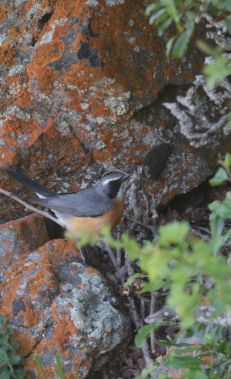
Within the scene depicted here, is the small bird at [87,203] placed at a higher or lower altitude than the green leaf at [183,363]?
lower

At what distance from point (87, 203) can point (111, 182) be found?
320mm

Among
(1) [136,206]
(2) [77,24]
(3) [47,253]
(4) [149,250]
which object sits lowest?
(1) [136,206]

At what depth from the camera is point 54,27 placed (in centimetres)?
584

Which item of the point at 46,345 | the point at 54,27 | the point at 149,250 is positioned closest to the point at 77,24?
the point at 54,27

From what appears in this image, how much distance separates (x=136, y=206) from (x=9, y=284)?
1621mm

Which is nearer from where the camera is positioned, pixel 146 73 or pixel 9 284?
pixel 9 284

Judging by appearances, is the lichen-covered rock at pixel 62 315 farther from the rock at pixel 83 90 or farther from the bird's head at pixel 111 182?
the rock at pixel 83 90

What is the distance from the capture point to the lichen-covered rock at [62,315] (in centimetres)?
490

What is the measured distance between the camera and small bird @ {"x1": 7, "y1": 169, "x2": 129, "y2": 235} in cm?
593

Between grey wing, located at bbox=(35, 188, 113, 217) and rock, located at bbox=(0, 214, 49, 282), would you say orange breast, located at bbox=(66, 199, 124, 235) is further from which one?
rock, located at bbox=(0, 214, 49, 282)

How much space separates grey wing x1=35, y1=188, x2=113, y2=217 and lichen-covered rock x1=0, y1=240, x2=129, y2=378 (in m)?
0.61

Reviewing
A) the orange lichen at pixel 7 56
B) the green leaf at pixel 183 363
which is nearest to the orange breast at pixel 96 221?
the orange lichen at pixel 7 56

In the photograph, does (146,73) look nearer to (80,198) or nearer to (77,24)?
(77,24)

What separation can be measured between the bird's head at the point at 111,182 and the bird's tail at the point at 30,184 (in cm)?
48
